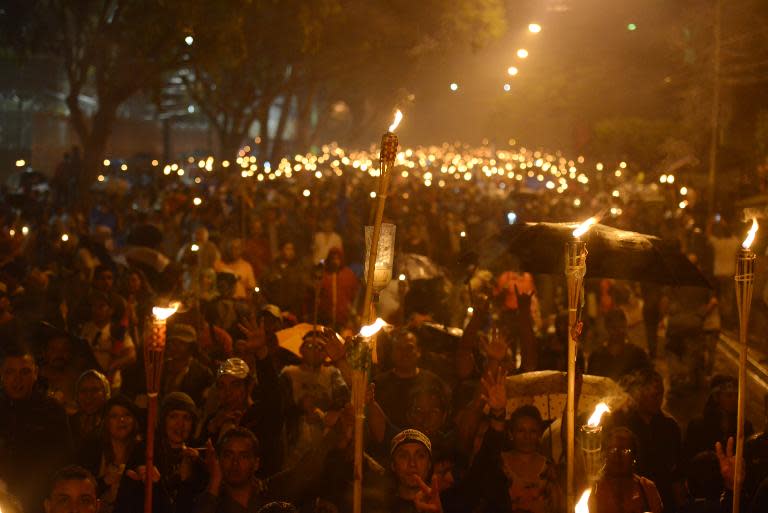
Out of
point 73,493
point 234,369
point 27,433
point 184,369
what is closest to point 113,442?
point 27,433

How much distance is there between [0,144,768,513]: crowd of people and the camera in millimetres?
5766

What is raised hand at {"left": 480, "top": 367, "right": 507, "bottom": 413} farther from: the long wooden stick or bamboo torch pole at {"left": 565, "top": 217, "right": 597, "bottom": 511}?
the long wooden stick

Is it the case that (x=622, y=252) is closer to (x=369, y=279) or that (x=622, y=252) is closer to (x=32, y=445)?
(x=369, y=279)

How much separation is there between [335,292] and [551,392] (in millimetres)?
4546

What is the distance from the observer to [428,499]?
218 inches

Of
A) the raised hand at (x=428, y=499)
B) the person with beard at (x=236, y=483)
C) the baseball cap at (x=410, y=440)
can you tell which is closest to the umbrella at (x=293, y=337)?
the person with beard at (x=236, y=483)

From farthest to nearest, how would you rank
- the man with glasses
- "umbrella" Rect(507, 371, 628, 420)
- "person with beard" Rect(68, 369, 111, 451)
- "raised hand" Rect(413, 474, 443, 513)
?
"umbrella" Rect(507, 371, 628, 420), "person with beard" Rect(68, 369, 111, 451), "raised hand" Rect(413, 474, 443, 513), the man with glasses

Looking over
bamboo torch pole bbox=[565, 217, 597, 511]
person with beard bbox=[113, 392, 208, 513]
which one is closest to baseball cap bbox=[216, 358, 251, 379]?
person with beard bbox=[113, 392, 208, 513]

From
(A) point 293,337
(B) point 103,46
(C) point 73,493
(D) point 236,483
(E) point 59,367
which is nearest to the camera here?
(C) point 73,493

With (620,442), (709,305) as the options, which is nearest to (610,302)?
(709,305)

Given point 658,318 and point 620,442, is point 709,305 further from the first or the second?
point 620,442

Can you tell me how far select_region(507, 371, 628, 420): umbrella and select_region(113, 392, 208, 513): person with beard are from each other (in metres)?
2.11

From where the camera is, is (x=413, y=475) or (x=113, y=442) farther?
(x=113, y=442)

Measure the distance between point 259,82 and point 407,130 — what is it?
67805 mm
